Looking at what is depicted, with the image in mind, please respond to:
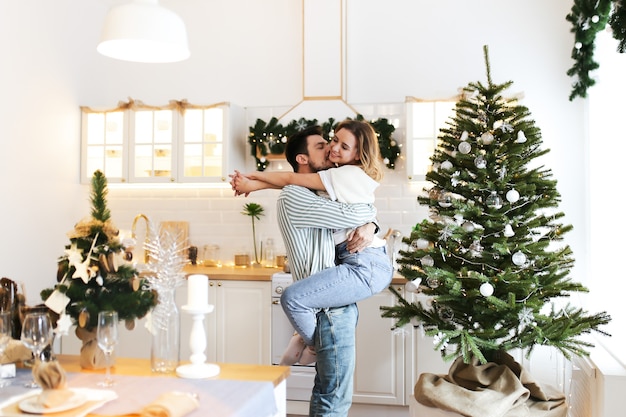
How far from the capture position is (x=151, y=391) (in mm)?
2107

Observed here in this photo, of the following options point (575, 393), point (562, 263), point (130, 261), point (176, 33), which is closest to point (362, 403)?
point (575, 393)

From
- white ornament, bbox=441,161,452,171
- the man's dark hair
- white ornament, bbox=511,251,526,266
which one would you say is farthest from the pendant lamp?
white ornament, bbox=511,251,526,266

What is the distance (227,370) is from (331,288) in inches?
27.3

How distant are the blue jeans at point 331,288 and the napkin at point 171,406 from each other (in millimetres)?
979

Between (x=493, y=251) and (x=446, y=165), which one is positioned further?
(x=446, y=165)

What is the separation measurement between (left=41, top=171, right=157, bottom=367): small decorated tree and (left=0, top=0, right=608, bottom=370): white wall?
9.25 feet

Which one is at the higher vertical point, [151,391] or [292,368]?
[151,391]

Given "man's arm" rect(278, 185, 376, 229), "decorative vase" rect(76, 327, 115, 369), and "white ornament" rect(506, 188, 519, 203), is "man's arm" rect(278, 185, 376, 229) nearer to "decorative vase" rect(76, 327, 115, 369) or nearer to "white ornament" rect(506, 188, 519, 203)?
"white ornament" rect(506, 188, 519, 203)

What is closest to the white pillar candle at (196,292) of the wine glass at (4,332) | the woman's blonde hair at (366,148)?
the wine glass at (4,332)

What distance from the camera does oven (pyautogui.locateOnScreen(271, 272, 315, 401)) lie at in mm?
4707

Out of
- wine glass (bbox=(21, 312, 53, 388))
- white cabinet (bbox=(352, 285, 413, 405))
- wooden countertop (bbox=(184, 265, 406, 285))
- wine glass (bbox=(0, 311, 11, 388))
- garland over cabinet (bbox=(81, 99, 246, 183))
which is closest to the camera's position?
wine glass (bbox=(21, 312, 53, 388))

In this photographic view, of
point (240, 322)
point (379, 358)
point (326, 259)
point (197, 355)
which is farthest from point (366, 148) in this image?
point (240, 322)

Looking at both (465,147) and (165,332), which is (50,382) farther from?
(465,147)

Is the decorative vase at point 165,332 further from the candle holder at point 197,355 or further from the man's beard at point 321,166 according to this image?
the man's beard at point 321,166
